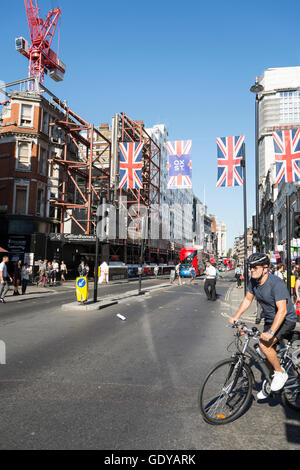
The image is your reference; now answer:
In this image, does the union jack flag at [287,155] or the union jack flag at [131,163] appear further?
the union jack flag at [131,163]

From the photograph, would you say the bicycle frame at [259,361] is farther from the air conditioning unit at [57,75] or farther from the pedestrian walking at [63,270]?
the air conditioning unit at [57,75]

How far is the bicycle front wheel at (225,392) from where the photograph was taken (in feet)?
12.0

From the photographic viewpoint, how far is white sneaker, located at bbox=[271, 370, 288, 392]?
389cm

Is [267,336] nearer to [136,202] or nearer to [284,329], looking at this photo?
[284,329]

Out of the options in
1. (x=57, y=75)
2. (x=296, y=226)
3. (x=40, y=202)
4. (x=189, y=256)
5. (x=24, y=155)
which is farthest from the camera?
(x=57, y=75)

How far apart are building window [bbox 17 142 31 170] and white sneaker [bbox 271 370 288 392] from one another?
104 feet

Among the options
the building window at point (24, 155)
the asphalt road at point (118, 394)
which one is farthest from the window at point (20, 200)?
the asphalt road at point (118, 394)

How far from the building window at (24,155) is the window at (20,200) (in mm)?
2015

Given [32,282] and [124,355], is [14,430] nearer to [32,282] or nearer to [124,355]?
[124,355]

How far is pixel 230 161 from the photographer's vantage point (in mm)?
16781

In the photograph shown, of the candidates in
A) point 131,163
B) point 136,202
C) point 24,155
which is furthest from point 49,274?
point 136,202

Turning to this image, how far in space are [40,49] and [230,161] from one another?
3754 centimetres
